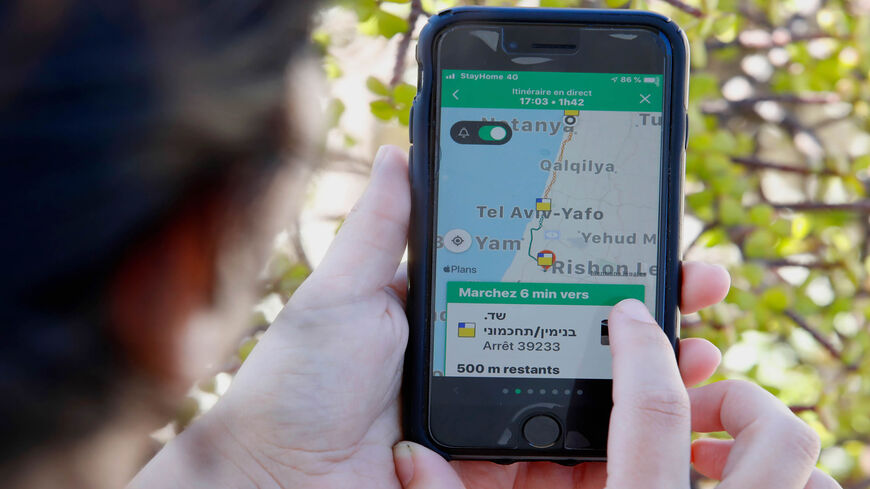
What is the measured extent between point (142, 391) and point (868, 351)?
1.33 m

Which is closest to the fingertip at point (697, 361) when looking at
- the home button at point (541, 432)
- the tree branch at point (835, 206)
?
the home button at point (541, 432)

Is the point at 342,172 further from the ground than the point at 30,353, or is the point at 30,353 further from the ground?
the point at 30,353

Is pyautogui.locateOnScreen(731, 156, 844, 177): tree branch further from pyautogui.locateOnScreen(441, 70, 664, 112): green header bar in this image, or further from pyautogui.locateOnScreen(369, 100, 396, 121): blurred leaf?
pyautogui.locateOnScreen(369, 100, 396, 121): blurred leaf

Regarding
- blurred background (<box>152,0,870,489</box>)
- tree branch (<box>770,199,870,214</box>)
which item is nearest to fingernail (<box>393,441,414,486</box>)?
blurred background (<box>152,0,870,489</box>)

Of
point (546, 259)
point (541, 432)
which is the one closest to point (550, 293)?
point (546, 259)

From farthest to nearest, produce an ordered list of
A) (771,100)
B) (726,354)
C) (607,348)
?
(771,100)
(726,354)
(607,348)

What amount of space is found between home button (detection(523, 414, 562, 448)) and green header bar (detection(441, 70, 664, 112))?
393mm

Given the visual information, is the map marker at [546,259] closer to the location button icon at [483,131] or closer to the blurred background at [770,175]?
the location button icon at [483,131]

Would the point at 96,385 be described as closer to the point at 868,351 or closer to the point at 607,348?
the point at 607,348

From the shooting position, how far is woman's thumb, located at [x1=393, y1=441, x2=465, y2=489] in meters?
0.77

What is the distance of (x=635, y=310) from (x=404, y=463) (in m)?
0.32

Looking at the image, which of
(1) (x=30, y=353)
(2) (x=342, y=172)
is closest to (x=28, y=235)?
(1) (x=30, y=353)

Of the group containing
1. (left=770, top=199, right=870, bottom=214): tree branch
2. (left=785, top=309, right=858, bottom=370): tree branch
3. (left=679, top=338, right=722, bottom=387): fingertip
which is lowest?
(left=785, top=309, right=858, bottom=370): tree branch

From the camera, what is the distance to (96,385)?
0.32 meters
